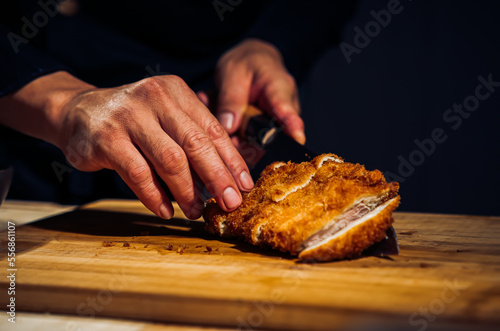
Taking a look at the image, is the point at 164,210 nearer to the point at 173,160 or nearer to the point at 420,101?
the point at 173,160

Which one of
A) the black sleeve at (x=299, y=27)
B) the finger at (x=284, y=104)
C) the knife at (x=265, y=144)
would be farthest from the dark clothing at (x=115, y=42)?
the knife at (x=265, y=144)

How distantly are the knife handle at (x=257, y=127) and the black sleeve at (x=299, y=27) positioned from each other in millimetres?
1033

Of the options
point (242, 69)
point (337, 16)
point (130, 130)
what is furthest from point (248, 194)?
point (337, 16)

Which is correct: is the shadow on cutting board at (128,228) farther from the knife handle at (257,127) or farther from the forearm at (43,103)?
the knife handle at (257,127)

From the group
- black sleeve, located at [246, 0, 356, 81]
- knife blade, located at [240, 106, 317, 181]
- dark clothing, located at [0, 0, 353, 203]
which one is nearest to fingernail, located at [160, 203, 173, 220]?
knife blade, located at [240, 106, 317, 181]

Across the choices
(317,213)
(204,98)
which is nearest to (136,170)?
(317,213)

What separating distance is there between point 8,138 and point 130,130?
1.48 meters

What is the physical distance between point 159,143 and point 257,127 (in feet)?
3.15

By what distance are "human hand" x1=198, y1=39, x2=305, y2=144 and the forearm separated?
3.10 ft

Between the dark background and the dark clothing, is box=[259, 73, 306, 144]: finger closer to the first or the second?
the dark clothing

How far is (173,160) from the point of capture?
79.4 inches

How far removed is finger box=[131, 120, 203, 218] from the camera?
2020 mm

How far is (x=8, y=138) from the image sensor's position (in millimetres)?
3039

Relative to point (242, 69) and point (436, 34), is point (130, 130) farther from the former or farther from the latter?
point (436, 34)
